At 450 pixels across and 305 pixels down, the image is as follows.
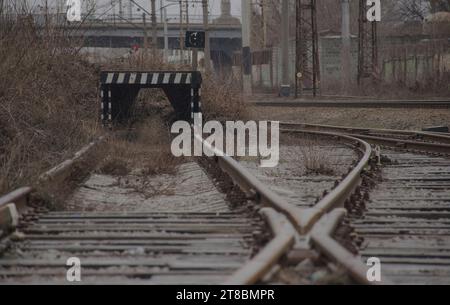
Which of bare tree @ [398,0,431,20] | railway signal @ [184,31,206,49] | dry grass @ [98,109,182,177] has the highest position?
bare tree @ [398,0,431,20]

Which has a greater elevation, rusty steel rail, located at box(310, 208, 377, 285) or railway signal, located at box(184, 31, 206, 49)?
railway signal, located at box(184, 31, 206, 49)

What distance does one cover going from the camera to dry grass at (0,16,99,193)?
8.32 m

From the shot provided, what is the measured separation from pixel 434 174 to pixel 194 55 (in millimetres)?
9733

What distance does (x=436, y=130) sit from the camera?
17.2 metres

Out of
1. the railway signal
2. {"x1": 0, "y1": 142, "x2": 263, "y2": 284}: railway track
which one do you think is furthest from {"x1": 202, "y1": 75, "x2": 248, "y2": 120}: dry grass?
{"x1": 0, "y1": 142, "x2": 263, "y2": 284}: railway track

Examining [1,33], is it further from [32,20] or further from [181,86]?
[181,86]

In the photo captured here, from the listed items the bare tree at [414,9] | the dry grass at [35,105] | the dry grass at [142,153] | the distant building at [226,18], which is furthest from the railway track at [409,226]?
the distant building at [226,18]

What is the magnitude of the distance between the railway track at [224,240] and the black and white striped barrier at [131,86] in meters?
8.22

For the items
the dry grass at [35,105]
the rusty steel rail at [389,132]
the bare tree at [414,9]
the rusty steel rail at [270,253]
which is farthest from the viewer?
the bare tree at [414,9]

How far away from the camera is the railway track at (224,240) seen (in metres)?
4.21

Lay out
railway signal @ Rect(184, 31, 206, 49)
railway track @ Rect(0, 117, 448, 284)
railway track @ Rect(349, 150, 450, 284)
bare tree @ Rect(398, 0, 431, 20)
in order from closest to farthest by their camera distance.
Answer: railway track @ Rect(0, 117, 448, 284) < railway track @ Rect(349, 150, 450, 284) < railway signal @ Rect(184, 31, 206, 49) < bare tree @ Rect(398, 0, 431, 20)

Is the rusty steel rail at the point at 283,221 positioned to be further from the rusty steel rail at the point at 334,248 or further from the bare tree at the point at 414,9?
the bare tree at the point at 414,9

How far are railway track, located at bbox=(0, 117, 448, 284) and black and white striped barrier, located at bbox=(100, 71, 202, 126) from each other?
27.0 ft

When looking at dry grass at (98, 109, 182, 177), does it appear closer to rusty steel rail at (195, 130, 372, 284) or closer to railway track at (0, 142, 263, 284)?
rusty steel rail at (195, 130, 372, 284)
